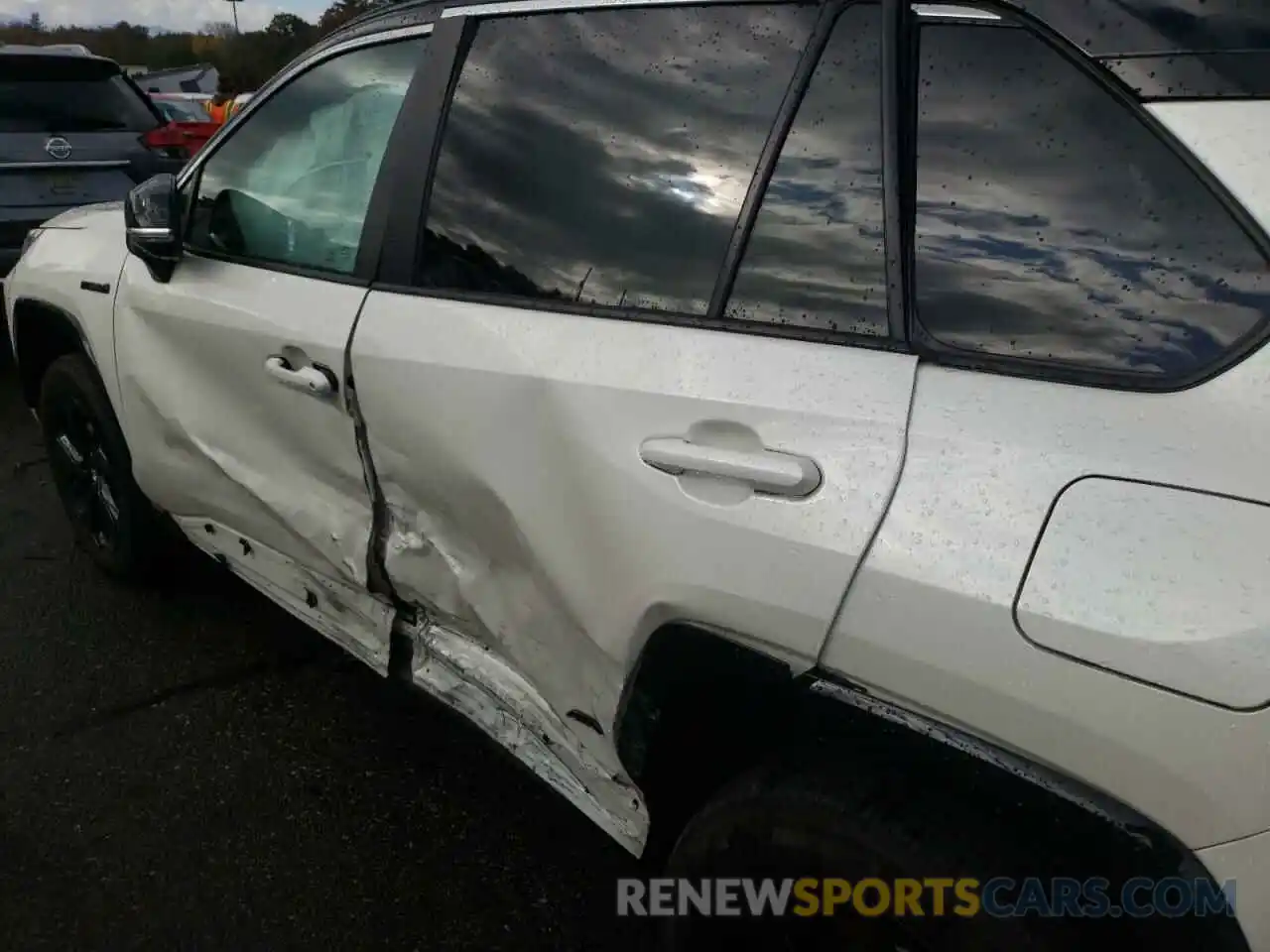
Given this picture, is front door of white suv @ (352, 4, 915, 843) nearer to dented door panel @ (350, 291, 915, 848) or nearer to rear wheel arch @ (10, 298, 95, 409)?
dented door panel @ (350, 291, 915, 848)

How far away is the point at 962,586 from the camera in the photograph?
1.35m

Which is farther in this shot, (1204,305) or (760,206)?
(760,206)

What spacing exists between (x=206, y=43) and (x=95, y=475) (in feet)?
139

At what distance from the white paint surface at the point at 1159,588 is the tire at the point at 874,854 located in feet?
0.83

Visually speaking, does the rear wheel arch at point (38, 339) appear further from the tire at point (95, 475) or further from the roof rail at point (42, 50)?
the roof rail at point (42, 50)

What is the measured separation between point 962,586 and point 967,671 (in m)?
0.11

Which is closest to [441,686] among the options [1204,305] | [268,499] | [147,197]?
[268,499]

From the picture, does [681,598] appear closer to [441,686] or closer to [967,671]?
[967,671]

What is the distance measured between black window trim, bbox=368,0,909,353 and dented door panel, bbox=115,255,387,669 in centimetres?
18

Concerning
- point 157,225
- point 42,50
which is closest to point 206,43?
point 42,50

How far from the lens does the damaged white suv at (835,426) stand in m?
1.27

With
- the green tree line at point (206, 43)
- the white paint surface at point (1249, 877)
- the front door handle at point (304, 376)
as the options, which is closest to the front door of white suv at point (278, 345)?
the front door handle at point (304, 376)

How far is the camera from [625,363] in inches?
69.2

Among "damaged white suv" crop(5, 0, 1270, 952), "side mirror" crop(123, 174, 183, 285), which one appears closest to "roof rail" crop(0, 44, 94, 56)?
"side mirror" crop(123, 174, 183, 285)
